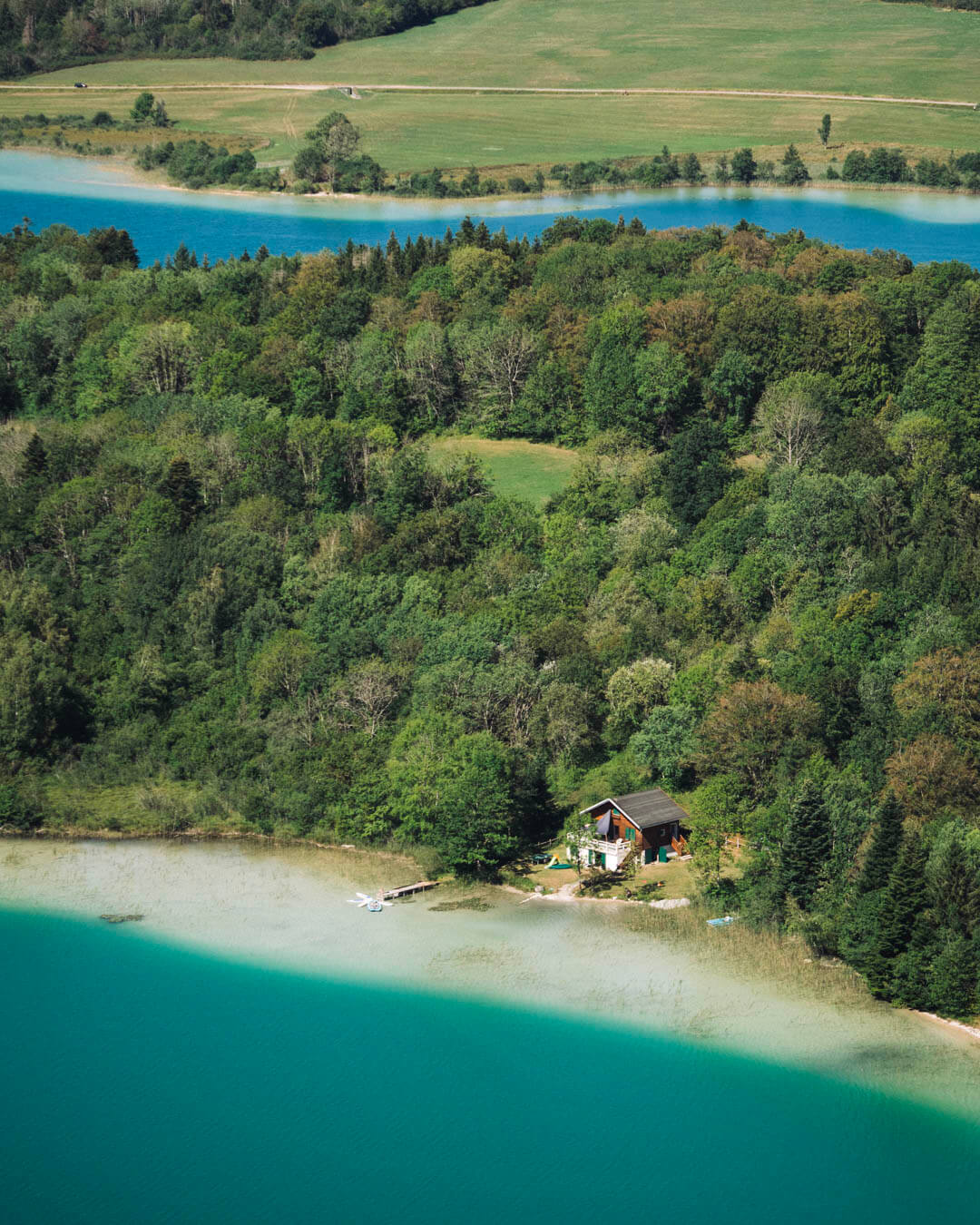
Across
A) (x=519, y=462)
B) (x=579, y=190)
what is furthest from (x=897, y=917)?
(x=579, y=190)

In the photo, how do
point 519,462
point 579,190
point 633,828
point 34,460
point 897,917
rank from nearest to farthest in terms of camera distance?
point 897,917 < point 633,828 < point 519,462 < point 34,460 < point 579,190

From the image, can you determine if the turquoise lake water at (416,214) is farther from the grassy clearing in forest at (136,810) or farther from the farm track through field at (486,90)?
the grassy clearing in forest at (136,810)

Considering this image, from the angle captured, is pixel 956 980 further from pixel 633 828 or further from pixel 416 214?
pixel 416 214

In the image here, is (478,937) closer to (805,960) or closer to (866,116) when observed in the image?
(805,960)

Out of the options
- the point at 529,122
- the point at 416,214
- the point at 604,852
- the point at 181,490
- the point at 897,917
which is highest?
the point at 529,122

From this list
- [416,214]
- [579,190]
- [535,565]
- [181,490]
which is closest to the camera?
[535,565]

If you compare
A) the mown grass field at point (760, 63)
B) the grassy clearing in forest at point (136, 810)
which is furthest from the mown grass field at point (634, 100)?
the grassy clearing in forest at point (136, 810)

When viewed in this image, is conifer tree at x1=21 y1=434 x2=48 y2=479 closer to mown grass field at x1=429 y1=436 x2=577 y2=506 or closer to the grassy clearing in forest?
mown grass field at x1=429 y1=436 x2=577 y2=506
